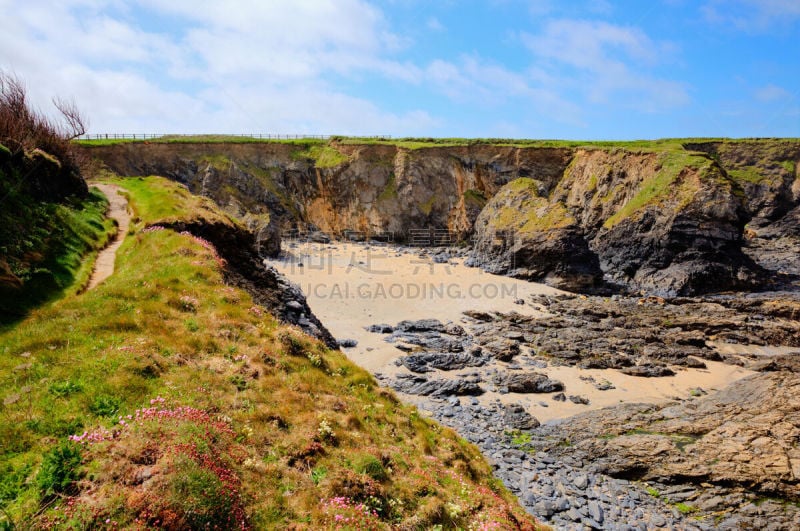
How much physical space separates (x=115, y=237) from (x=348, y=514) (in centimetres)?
2177

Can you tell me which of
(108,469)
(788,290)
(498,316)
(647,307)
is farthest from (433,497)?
(788,290)

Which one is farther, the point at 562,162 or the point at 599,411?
the point at 562,162

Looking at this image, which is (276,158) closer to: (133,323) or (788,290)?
(133,323)

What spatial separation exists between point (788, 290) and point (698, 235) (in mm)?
10395

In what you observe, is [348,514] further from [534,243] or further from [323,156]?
[323,156]

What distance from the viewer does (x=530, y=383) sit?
78.0 feet

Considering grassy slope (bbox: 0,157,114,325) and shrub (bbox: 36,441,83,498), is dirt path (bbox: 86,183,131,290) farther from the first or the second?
shrub (bbox: 36,441,83,498)

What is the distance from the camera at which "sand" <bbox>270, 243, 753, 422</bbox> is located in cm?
2331

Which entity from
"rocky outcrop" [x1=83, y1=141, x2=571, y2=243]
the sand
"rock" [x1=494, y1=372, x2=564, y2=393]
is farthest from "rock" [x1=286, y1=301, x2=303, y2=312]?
"rocky outcrop" [x1=83, y1=141, x2=571, y2=243]

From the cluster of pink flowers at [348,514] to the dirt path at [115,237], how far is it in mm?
13222

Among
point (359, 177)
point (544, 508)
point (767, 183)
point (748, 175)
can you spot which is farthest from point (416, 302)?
point (767, 183)

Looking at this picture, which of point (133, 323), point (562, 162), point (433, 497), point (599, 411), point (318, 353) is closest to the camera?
point (433, 497)

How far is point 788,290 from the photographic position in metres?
43.2

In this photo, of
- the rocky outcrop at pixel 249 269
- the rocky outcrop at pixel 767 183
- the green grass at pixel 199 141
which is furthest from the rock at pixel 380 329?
the rocky outcrop at pixel 767 183
